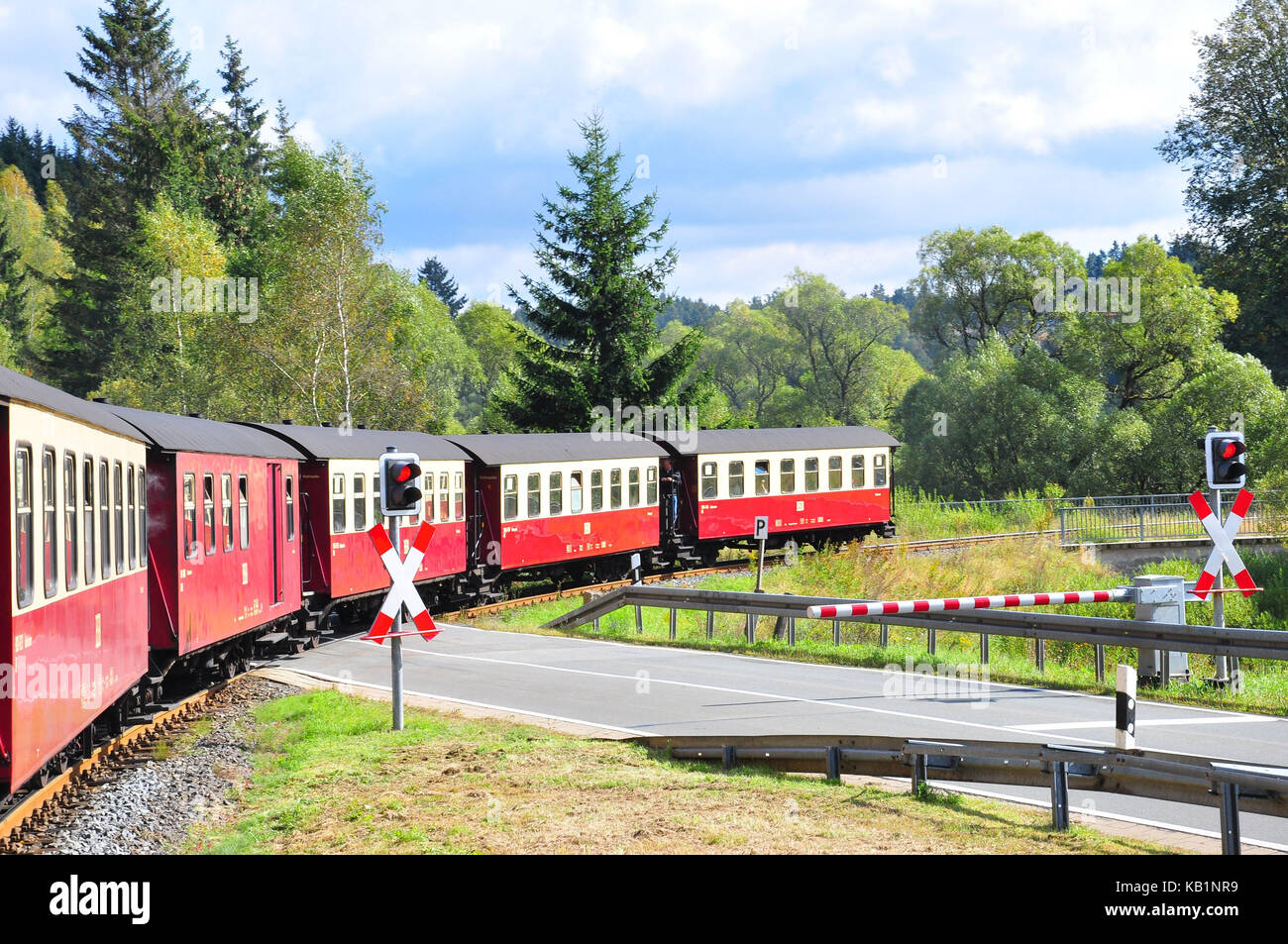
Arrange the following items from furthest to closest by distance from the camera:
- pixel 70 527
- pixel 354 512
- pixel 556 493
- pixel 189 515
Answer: pixel 556 493 < pixel 354 512 < pixel 189 515 < pixel 70 527

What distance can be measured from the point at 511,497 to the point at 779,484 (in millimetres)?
10435

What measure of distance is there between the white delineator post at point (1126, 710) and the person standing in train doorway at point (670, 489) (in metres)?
25.5

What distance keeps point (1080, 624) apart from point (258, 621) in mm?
10920

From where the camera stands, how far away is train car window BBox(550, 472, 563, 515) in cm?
2945

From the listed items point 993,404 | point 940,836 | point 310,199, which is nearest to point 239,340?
point 310,199

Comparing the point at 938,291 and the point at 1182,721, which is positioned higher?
the point at 938,291

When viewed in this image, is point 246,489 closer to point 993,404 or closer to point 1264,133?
point 993,404

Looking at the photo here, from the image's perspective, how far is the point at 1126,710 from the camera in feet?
29.5

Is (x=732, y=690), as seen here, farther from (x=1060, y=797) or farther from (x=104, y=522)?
(x=104, y=522)

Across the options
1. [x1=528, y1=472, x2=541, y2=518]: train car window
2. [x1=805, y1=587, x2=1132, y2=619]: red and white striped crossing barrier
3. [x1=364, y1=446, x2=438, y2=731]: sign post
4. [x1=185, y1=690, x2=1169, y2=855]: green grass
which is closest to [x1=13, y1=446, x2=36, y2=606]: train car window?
[x1=185, y1=690, x2=1169, y2=855]: green grass

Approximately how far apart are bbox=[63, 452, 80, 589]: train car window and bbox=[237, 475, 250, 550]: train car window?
7.36 meters

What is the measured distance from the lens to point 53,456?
8.85 metres

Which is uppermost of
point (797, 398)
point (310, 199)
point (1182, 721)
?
point (310, 199)

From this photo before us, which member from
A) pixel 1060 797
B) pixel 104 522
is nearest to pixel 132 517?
pixel 104 522
